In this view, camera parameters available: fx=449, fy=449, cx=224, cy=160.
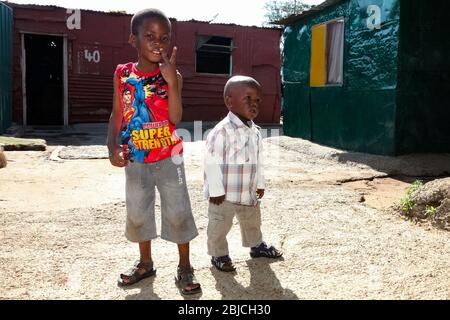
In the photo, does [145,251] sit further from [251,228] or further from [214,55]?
[214,55]

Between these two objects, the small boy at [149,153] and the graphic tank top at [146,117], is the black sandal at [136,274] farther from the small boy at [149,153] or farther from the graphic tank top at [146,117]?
the graphic tank top at [146,117]

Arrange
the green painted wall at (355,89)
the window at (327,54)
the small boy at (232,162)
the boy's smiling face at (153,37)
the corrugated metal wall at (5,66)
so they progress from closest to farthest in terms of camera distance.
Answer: the boy's smiling face at (153,37), the small boy at (232,162), the green painted wall at (355,89), the window at (327,54), the corrugated metal wall at (5,66)

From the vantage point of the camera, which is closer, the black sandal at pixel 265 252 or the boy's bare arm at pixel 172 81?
the boy's bare arm at pixel 172 81

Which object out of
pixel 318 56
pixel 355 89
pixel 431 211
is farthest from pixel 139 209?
pixel 318 56

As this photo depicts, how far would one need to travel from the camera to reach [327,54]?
8.30 m

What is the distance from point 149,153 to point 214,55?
1321cm

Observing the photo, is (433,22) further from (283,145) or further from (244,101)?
(244,101)

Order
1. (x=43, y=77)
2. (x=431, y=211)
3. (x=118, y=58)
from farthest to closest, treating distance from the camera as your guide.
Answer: (x=118, y=58), (x=43, y=77), (x=431, y=211)

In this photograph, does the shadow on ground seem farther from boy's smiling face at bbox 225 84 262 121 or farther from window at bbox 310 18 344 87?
window at bbox 310 18 344 87

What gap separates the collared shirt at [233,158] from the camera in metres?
2.60

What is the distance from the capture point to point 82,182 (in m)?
4.98

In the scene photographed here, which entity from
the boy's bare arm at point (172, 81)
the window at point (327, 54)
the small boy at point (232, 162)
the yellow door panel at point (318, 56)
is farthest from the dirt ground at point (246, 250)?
the yellow door panel at point (318, 56)

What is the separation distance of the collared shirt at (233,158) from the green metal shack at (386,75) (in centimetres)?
444

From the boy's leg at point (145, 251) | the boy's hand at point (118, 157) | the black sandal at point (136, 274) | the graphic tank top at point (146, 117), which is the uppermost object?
the graphic tank top at point (146, 117)
